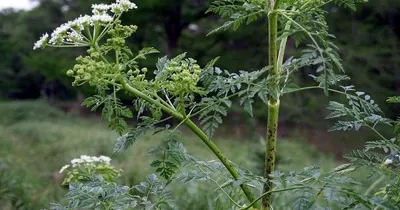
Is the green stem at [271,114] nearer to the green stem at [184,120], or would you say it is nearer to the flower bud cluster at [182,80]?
the green stem at [184,120]

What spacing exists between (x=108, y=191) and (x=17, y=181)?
12.8 ft

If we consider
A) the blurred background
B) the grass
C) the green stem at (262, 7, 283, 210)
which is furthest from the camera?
the blurred background

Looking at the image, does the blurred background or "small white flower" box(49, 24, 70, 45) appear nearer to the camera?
"small white flower" box(49, 24, 70, 45)

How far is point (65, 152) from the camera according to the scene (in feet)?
32.1

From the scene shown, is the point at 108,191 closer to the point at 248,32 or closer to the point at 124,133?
the point at 124,133

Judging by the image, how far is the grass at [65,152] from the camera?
5429mm

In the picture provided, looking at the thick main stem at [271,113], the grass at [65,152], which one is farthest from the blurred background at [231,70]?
the thick main stem at [271,113]

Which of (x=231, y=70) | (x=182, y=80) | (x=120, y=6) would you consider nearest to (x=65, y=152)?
(x=231, y=70)

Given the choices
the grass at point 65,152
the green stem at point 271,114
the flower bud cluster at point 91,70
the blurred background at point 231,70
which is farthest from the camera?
the blurred background at point 231,70

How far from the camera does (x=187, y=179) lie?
1152 millimetres

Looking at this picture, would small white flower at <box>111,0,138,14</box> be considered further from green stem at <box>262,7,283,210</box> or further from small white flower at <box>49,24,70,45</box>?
green stem at <box>262,7,283,210</box>

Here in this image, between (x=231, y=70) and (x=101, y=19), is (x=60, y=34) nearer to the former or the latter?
(x=101, y=19)

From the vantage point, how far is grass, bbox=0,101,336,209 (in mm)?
5429

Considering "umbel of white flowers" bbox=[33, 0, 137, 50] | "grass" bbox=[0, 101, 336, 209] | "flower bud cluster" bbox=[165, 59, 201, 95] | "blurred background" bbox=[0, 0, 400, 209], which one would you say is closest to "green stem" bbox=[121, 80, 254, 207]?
"flower bud cluster" bbox=[165, 59, 201, 95]
